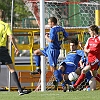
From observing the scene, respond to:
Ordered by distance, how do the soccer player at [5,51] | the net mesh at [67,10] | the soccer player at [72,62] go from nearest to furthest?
the soccer player at [5,51] < the soccer player at [72,62] < the net mesh at [67,10]

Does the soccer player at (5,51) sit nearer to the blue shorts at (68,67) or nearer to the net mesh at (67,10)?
the blue shorts at (68,67)

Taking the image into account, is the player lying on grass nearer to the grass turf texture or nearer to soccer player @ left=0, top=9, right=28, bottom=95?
the grass turf texture

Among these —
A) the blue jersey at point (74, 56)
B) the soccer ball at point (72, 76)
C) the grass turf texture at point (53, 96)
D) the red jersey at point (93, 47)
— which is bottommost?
the grass turf texture at point (53, 96)

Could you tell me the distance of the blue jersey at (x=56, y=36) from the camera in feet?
57.8

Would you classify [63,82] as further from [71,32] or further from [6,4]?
[6,4]

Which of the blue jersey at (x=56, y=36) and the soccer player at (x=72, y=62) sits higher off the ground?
the blue jersey at (x=56, y=36)

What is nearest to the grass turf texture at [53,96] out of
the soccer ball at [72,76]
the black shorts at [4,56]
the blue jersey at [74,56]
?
the black shorts at [4,56]

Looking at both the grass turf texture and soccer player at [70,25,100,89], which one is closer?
the grass turf texture

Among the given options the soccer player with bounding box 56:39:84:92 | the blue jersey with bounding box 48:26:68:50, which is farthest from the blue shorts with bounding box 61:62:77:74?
the blue jersey with bounding box 48:26:68:50

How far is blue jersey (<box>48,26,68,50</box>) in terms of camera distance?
57.8 ft

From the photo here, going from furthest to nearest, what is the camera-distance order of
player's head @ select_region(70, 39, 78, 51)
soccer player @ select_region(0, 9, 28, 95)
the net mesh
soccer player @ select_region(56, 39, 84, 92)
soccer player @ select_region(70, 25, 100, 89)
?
the net mesh
soccer player @ select_region(56, 39, 84, 92)
player's head @ select_region(70, 39, 78, 51)
soccer player @ select_region(70, 25, 100, 89)
soccer player @ select_region(0, 9, 28, 95)

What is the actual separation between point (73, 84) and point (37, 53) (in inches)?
47.6

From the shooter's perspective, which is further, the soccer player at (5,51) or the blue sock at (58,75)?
the blue sock at (58,75)

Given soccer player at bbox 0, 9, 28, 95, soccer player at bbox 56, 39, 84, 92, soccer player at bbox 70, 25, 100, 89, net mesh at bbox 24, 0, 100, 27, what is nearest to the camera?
Result: soccer player at bbox 0, 9, 28, 95
